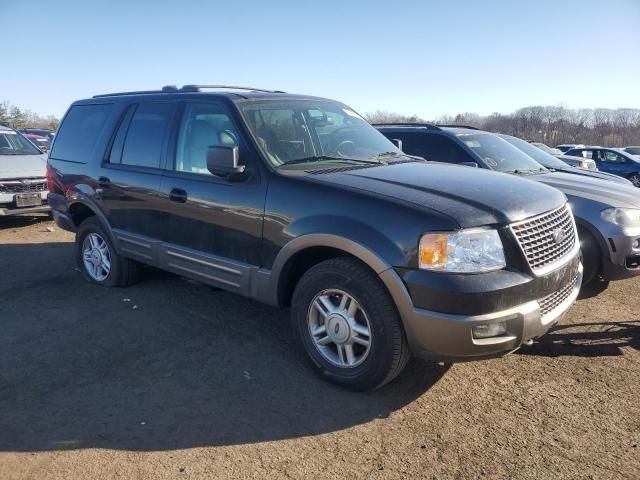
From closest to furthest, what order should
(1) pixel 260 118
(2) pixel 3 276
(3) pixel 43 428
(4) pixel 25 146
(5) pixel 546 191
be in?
(3) pixel 43 428, (5) pixel 546 191, (1) pixel 260 118, (2) pixel 3 276, (4) pixel 25 146

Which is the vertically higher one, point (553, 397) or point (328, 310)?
point (328, 310)

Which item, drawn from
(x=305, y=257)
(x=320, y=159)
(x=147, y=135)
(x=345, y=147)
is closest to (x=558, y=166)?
(x=345, y=147)

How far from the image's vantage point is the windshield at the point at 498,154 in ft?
21.5

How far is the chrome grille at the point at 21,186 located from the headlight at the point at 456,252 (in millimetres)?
8165

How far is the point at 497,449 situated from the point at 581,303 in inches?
114

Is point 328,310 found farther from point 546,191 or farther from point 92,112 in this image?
point 92,112

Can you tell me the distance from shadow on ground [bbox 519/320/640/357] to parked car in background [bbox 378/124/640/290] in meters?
0.70

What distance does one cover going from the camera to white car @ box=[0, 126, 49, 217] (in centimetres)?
857

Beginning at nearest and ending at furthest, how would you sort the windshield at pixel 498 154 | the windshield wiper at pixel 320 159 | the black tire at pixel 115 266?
the windshield wiper at pixel 320 159
the black tire at pixel 115 266
the windshield at pixel 498 154

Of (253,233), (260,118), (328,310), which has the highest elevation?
(260,118)

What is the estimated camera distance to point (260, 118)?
4098 mm

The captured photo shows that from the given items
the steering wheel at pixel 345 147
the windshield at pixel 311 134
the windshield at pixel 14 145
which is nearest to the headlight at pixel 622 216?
the windshield at pixel 311 134

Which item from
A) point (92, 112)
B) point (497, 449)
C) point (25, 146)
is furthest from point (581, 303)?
point (25, 146)

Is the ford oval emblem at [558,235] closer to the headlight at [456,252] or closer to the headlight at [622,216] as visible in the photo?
the headlight at [456,252]
